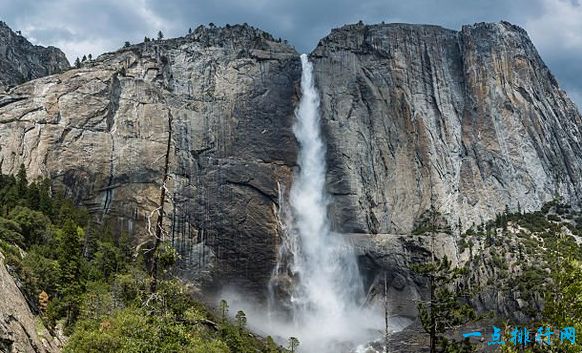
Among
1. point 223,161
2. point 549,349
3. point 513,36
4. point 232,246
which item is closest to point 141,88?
point 223,161

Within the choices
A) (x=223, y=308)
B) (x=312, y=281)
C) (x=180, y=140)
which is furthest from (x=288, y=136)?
(x=223, y=308)

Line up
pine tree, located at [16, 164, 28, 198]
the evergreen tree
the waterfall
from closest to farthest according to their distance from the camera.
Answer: the evergreen tree, pine tree, located at [16, 164, 28, 198], the waterfall

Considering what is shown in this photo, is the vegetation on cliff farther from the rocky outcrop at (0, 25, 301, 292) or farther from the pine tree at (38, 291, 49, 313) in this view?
the rocky outcrop at (0, 25, 301, 292)

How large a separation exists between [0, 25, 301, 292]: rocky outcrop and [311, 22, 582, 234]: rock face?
8824mm

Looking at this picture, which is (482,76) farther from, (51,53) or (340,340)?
(51,53)

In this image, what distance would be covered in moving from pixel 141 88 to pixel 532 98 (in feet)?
196

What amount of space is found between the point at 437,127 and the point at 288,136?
2326 cm

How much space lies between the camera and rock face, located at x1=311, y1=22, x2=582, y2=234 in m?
84.1

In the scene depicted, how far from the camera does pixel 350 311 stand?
75812mm

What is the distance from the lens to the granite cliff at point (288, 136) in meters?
74.8

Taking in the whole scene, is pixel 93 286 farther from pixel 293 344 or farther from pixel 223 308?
pixel 293 344

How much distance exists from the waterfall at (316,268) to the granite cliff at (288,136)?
1.76m

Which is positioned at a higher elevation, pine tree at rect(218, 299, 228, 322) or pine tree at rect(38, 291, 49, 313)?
pine tree at rect(218, 299, 228, 322)

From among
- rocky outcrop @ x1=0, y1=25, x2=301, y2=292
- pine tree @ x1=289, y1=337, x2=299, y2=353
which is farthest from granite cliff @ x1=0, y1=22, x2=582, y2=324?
pine tree @ x1=289, y1=337, x2=299, y2=353
